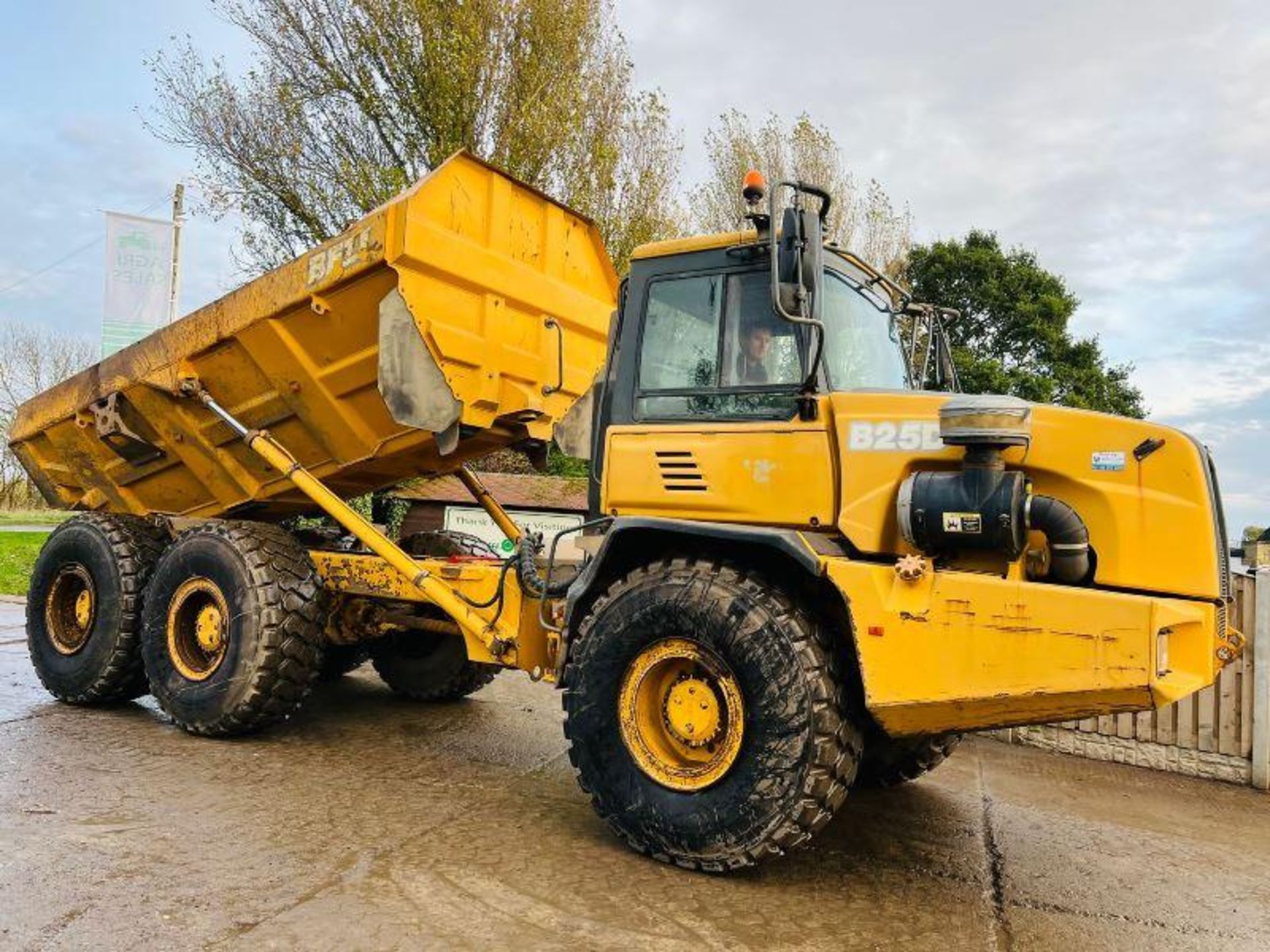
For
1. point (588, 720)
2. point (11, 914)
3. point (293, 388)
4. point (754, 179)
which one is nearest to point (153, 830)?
point (11, 914)

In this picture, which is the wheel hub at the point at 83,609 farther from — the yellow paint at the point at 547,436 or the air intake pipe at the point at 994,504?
the air intake pipe at the point at 994,504

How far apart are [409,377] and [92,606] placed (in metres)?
3.18

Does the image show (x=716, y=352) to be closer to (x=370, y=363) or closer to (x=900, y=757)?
(x=370, y=363)

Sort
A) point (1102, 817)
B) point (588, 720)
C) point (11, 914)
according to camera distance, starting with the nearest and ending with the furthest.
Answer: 1. point (11, 914)
2. point (588, 720)
3. point (1102, 817)

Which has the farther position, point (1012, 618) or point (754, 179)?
point (754, 179)

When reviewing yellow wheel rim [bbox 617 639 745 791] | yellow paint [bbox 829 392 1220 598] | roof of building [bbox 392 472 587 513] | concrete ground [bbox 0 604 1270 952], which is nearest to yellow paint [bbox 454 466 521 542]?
concrete ground [bbox 0 604 1270 952]

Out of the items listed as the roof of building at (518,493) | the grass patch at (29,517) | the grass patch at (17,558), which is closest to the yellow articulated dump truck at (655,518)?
the roof of building at (518,493)

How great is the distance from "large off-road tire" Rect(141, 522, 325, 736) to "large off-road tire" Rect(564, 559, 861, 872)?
82.4 inches

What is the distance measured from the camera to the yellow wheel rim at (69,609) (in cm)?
659

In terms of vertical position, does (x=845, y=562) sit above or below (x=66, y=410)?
below

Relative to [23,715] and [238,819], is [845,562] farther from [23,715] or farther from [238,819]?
[23,715]

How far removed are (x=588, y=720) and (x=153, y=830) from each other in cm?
188

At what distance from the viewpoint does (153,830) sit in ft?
13.3

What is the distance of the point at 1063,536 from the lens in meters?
3.40
